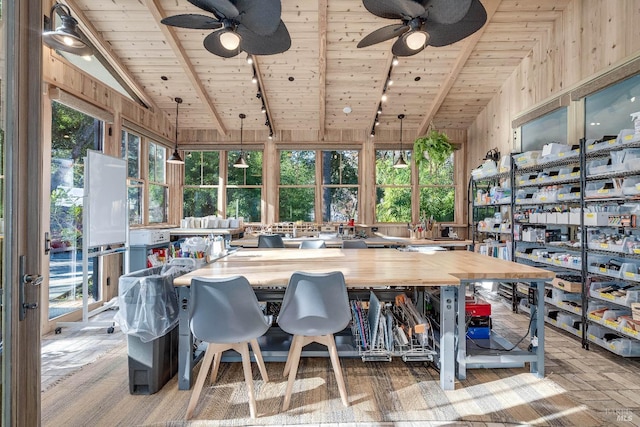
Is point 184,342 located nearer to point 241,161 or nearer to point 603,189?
point 603,189

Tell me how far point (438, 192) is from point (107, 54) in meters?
6.37

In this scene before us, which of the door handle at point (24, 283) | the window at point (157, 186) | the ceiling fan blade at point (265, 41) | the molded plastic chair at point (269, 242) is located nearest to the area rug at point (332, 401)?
the door handle at point (24, 283)

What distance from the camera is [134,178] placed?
5805mm

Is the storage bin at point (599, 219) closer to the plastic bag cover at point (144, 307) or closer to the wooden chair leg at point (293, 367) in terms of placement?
the wooden chair leg at point (293, 367)

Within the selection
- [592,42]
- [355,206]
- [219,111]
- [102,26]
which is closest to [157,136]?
[219,111]

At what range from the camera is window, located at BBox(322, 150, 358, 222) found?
7.53m

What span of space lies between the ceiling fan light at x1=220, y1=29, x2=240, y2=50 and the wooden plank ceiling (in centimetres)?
226

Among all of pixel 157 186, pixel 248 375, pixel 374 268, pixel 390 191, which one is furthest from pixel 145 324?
pixel 390 191

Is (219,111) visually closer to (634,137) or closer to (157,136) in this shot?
(157,136)

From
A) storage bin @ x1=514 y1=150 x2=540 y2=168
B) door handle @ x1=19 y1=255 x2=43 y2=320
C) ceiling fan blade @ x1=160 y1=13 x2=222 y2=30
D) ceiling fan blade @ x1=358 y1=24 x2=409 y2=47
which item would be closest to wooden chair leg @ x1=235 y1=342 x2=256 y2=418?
door handle @ x1=19 y1=255 x2=43 y2=320

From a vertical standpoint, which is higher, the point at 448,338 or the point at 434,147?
the point at 434,147

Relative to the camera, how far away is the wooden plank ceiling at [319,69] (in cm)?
459

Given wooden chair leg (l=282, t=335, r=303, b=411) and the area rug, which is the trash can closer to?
the area rug

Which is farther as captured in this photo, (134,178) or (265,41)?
(134,178)
